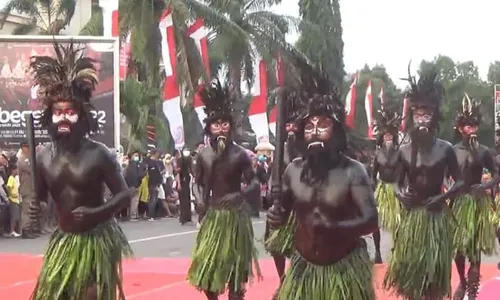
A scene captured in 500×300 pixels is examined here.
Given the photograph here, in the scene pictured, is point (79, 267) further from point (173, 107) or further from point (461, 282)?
point (173, 107)

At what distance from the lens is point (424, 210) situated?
281 inches

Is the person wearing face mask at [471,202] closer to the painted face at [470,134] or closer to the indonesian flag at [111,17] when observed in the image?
the painted face at [470,134]

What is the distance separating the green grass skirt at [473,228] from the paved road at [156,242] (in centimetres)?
198

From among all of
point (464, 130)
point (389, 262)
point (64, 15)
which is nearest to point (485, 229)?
point (464, 130)

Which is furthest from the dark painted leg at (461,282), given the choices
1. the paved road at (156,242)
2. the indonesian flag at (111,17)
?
the indonesian flag at (111,17)

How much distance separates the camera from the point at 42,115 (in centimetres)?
548

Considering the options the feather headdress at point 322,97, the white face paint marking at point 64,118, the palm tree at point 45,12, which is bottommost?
the white face paint marking at point 64,118

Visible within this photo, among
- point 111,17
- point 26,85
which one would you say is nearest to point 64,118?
point 26,85

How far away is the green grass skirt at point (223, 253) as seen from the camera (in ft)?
23.7

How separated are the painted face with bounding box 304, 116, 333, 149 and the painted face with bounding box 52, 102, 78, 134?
1.46 metres

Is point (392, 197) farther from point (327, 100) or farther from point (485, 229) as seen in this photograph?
point (327, 100)

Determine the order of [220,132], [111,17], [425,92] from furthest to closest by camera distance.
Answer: [111,17] → [220,132] → [425,92]

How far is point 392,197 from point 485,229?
2981 millimetres

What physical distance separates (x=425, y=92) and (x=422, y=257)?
126cm
